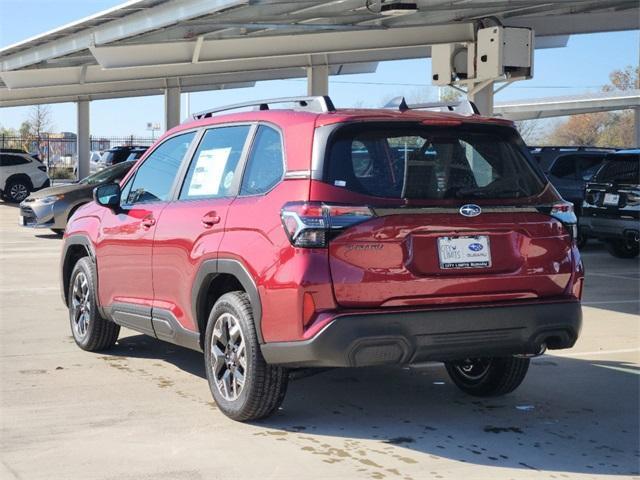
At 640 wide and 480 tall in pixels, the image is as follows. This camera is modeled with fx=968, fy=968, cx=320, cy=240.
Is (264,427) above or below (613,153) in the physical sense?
below

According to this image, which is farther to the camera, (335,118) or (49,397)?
(49,397)

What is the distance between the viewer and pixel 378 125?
5.44 m

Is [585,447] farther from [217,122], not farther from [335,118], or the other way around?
A: [217,122]

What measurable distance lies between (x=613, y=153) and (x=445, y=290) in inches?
440

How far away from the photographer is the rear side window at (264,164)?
5.57m

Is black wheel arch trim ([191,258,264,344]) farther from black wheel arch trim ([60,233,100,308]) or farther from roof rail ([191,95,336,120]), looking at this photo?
black wheel arch trim ([60,233,100,308])

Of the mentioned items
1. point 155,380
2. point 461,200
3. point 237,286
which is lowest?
point 155,380

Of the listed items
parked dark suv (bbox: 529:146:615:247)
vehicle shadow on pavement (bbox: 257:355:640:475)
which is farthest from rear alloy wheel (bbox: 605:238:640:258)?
vehicle shadow on pavement (bbox: 257:355:640:475)

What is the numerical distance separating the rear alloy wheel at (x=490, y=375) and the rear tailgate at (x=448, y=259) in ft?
2.84

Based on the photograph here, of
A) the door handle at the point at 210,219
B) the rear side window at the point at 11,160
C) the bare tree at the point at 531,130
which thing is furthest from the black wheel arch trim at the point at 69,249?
the bare tree at the point at 531,130

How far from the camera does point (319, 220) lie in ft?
16.7

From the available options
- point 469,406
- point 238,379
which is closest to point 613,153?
point 469,406

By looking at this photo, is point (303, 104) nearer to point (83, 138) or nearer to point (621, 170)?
point (621, 170)

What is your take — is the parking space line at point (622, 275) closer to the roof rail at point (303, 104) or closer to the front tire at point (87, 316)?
the front tire at point (87, 316)
